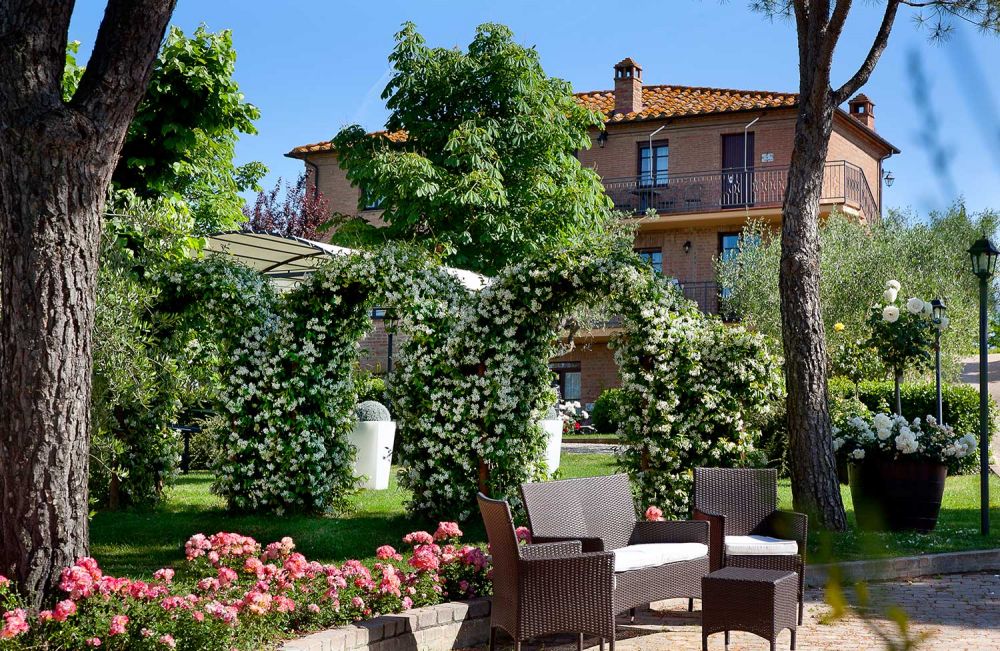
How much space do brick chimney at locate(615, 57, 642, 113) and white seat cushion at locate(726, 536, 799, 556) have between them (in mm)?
24331

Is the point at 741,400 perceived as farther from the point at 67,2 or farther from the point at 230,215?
the point at 230,215

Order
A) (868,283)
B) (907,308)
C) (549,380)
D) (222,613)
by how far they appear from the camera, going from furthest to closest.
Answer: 1. (868,283)
2. (907,308)
3. (549,380)
4. (222,613)

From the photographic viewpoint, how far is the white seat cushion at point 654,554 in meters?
6.67

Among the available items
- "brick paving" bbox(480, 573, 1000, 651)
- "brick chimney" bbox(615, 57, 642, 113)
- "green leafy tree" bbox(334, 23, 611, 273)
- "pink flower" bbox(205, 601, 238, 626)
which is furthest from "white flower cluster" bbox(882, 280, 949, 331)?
"brick chimney" bbox(615, 57, 642, 113)

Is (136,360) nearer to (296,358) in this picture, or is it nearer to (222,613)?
(296,358)

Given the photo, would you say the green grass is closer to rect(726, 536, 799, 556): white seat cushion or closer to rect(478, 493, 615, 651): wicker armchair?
rect(726, 536, 799, 556): white seat cushion

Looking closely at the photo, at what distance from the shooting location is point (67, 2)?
566cm

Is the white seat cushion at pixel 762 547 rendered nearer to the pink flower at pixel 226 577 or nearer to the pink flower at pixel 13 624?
the pink flower at pixel 226 577

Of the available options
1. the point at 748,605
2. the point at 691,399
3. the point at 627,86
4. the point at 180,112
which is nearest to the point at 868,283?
the point at 627,86

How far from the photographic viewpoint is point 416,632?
20.2 ft

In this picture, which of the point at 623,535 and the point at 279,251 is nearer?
the point at 623,535

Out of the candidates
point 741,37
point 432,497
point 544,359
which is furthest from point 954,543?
point 741,37

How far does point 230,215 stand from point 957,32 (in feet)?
59.1

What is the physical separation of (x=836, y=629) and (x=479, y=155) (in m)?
15.4
